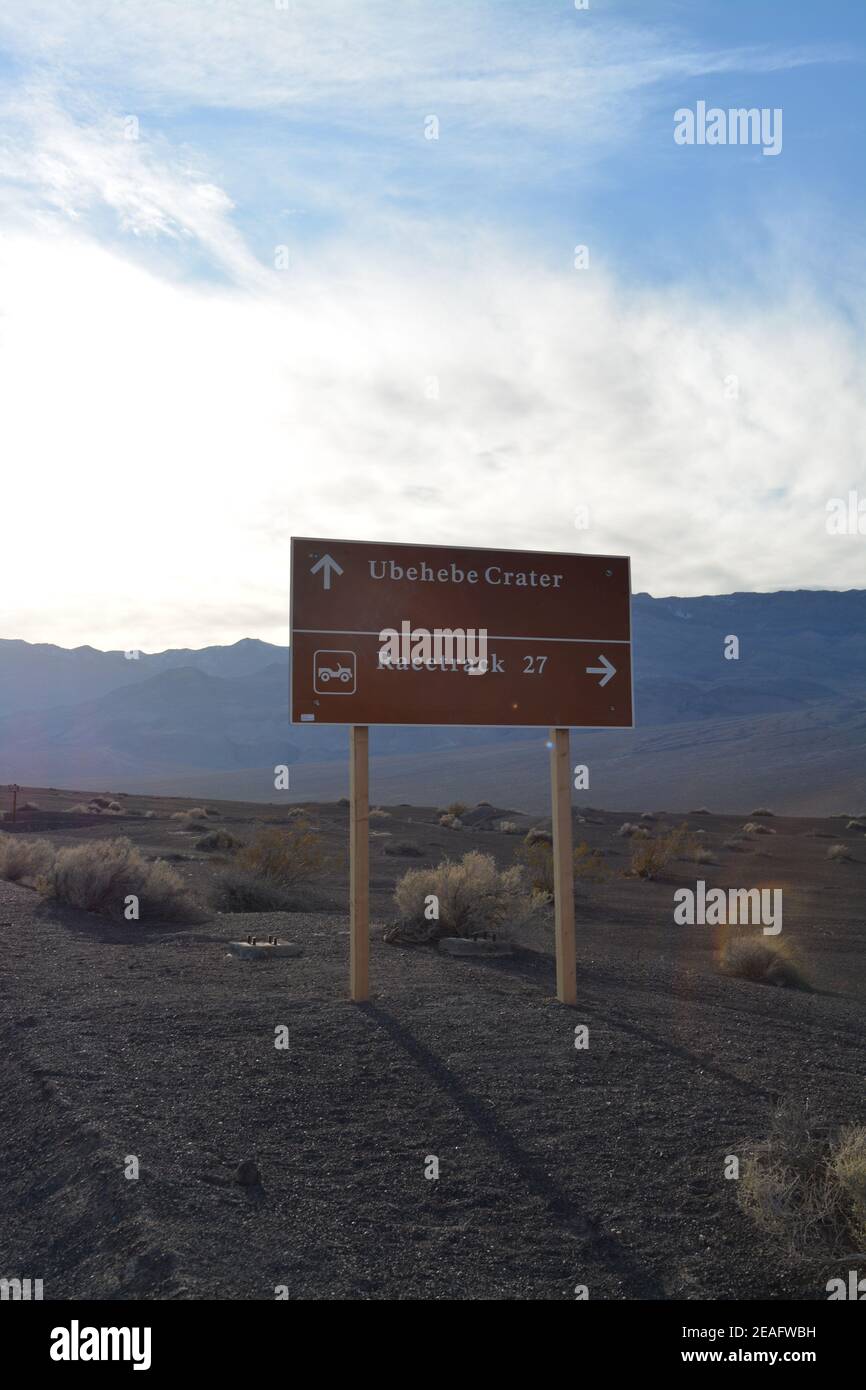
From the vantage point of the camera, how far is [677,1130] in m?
7.01

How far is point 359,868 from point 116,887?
6.67m

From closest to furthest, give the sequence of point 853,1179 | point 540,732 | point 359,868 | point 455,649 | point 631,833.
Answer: point 853,1179 → point 359,868 → point 455,649 → point 631,833 → point 540,732

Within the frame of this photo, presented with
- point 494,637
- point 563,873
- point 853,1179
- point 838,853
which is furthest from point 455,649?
point 838,853


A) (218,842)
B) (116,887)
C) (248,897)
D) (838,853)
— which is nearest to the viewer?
(116,887)

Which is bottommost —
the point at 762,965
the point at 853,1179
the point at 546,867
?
the point at 762,965

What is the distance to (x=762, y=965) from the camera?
47.5 ft

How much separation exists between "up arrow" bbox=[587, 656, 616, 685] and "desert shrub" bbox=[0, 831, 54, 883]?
12.0 meters

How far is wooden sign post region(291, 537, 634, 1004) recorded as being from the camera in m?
10.2

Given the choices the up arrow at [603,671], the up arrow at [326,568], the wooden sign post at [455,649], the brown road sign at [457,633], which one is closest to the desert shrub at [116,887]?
the wooden sign post at [455,649]

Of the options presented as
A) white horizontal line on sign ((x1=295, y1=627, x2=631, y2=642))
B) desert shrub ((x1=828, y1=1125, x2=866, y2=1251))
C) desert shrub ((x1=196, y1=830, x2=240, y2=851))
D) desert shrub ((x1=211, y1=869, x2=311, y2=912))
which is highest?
white horizontal line on sign ((x1=295, y1=627, x2=631, y2=642))

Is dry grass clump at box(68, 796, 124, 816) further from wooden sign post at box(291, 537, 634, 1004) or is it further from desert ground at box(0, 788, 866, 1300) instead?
wooden sign post at box(291, 537, 634, 1004)

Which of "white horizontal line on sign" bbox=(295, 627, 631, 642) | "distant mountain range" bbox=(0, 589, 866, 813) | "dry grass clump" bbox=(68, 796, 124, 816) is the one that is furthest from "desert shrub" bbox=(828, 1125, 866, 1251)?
"distant mountain range" bbox=(0, 589, 866, 813)

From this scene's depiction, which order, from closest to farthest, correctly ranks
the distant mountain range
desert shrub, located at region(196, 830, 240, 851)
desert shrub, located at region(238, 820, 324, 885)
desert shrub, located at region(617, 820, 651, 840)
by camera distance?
desert shrub, located at region(238, 820, 324, 885)
desert shrub, located at region(196, 830, 240, 851)
desert shrub, located at region(617, 820, 651, 840)
the distant mountain range

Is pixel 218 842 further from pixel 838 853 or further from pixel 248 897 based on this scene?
pixel 838 853
